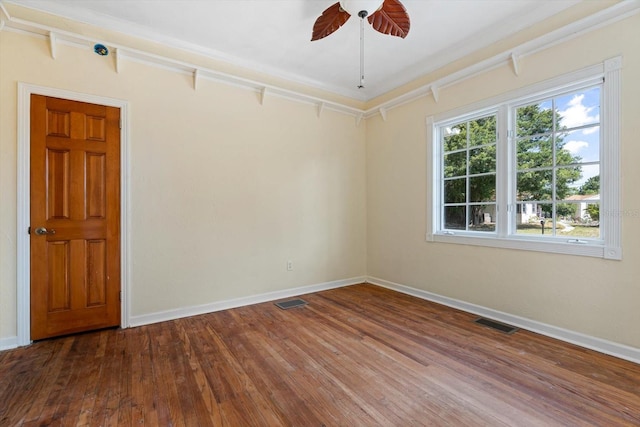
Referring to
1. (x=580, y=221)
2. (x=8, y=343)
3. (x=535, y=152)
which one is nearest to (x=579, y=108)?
(x=535, y=152)

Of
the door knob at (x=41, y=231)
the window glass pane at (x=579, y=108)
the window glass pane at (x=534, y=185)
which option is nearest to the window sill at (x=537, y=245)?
the window glass pane at (x=534, y=185)

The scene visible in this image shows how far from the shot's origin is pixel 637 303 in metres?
2.25

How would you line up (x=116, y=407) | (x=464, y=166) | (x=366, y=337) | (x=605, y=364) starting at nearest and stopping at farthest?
1. (x=116, y=407)
2. (x=605, y=364)
3. (x=366, y=337)
4. (x=464, y=166)

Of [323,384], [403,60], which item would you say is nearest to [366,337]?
[323,384]

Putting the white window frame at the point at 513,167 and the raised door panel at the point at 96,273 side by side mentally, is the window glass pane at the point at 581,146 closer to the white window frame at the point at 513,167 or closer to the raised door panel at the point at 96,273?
the white window frame at the point at 513,167

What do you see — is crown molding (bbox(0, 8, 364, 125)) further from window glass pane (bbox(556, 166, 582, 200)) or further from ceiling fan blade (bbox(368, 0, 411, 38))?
window glass pane (bbox(556, 166, 582, 200))

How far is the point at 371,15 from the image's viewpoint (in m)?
2.39

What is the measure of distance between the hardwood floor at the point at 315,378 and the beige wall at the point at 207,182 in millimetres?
698

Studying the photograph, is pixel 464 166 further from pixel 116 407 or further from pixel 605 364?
pixel 116 407

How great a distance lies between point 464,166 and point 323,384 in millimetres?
2967

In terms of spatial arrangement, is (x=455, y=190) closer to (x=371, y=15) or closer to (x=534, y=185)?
(x=534, y=185)

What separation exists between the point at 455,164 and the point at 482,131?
485 millimetres

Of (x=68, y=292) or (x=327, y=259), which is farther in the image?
(x=327, y=259)

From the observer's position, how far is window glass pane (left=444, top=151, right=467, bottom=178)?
11.7ft
